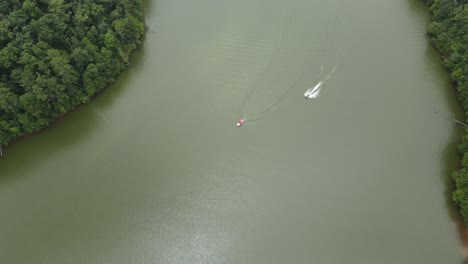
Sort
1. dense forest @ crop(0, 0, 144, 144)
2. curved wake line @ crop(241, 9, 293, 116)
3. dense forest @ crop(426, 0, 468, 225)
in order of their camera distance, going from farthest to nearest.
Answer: curved wake line @ crop(241, 9, 293, 116) → dense forest @ crop(426, 0, 468, 225) → dense forest @ crop(0, 0, 144, 144)

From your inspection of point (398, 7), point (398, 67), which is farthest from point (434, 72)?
point (398, 7)

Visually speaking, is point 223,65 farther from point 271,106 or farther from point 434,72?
point 434,72

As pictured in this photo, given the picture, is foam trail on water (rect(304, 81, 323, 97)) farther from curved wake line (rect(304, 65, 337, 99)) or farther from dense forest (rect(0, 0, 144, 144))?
dense forest (rect(0, 0, 144, 144))

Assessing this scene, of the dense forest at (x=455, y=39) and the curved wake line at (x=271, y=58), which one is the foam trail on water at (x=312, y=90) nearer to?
the curved wake line at (x=271, y=58)

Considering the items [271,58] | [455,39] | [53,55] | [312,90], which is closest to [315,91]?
[312,90]

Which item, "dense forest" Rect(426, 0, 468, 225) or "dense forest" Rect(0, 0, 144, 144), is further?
"dense forest" Rect(426, 0, 468, 225)

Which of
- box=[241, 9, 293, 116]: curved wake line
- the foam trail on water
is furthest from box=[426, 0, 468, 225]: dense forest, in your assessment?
box=[241, 9, 293, 116]: curved wake line
